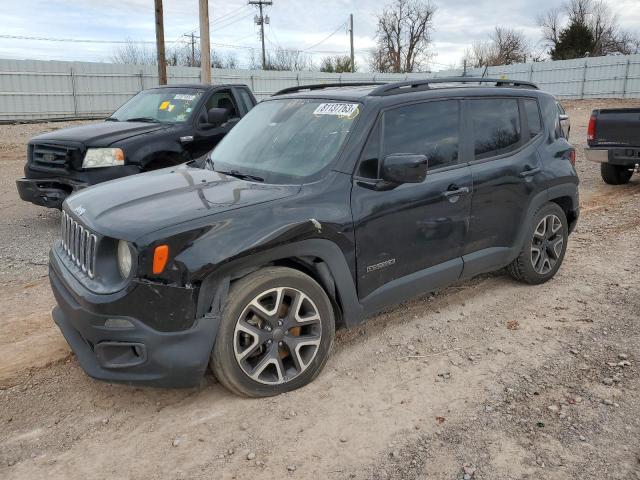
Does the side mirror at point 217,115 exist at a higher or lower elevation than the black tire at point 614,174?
higher

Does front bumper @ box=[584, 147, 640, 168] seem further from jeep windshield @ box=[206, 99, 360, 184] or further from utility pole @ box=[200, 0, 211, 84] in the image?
utility pole @ box=[200, 0, 211, 84]

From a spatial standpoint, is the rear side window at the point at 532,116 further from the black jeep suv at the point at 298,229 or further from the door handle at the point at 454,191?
the door handle at the point at 454,191

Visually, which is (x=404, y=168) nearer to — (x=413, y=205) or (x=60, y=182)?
(x=413, y=205)

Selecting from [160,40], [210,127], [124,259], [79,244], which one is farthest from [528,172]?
[160,40]

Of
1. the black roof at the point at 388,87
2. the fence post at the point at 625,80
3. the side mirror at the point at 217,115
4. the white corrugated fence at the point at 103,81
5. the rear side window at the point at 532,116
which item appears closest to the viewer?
the black roof at the point at 388,87

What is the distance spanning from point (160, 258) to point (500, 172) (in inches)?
112

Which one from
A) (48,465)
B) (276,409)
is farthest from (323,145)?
(48,465)

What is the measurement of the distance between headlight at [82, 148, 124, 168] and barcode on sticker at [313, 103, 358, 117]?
146 inches

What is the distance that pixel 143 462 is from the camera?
272 cm

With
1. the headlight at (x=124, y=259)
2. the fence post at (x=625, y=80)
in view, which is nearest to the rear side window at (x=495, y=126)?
the headlight at (x=124, y=259)

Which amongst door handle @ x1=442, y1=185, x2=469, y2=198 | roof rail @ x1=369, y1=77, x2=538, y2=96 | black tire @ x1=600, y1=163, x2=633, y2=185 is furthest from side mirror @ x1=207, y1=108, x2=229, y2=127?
black tire @ x1=600, y1=163, x2=633, y2=185

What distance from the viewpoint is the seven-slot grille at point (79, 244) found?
10.1ft

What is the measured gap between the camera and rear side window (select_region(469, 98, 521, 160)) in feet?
14.3

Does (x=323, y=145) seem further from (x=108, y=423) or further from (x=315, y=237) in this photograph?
(x=108, y=423)
